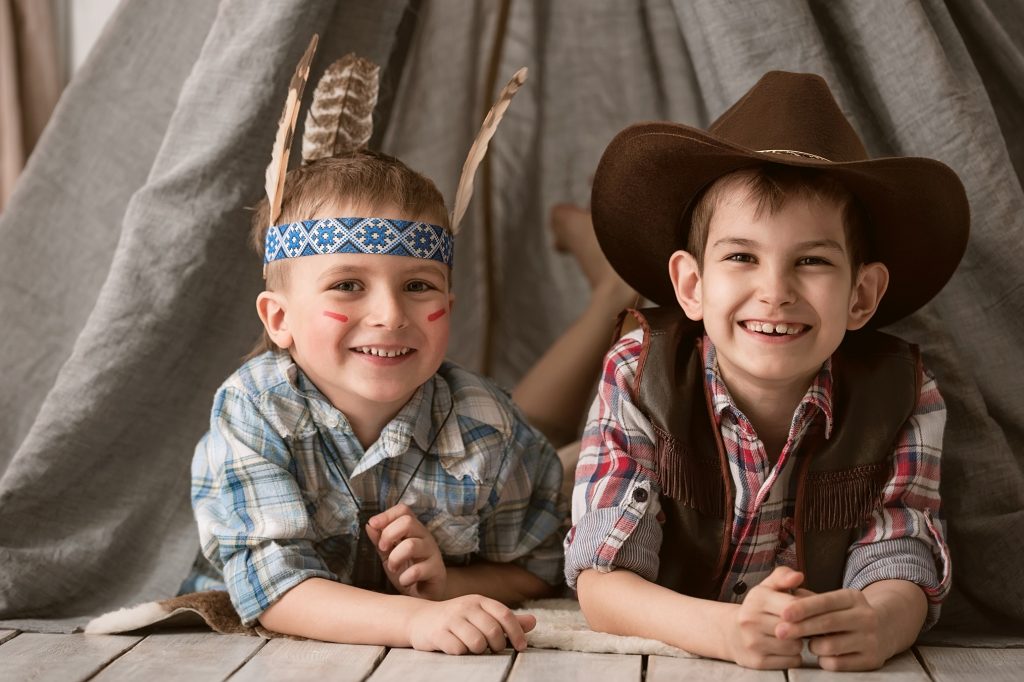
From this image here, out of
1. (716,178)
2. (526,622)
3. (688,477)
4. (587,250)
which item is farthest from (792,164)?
(587,250)

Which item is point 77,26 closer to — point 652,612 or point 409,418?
point 409,418

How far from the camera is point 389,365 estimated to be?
67.2 inches

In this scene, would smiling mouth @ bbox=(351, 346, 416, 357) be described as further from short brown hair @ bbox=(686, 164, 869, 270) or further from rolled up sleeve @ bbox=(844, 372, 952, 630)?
rolled up sleeve @ bbox=(844, 372, 952, 630)

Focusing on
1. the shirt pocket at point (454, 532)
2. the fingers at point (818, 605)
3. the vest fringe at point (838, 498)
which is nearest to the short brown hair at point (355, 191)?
the shirt pocket at point (454, 532)

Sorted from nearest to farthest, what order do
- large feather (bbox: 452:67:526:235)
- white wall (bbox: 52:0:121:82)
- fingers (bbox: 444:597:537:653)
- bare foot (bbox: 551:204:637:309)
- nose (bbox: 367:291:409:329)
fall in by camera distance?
fingers (bbox: 444:597:537:653)
nose (bbox: 367:291:409:329)
large feather (bbox: 452:67:526:235)
bare foot (bbox: 551:204:637:309)
white wall (bbox: 52:0:121:82)

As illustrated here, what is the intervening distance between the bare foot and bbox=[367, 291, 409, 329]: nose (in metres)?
0.70

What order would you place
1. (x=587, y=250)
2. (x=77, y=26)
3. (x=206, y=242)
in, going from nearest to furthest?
(x=206, y=242), (x=587, y=250), (x=77, y=26)

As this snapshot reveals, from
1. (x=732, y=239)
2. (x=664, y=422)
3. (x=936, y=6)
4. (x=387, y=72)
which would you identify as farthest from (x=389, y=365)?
(x=936, y=6)

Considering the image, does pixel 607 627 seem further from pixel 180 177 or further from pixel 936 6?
pixel 936 6

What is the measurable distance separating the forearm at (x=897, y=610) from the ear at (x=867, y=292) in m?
0.37

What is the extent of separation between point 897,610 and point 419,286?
79cm

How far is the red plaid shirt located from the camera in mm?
1610

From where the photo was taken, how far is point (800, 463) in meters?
1.68

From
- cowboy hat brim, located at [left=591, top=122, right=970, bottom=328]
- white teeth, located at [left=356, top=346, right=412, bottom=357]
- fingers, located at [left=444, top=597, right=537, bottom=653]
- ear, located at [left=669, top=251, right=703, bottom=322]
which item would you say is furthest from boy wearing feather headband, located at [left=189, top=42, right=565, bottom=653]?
ear, located at [left=669, top=251, right=703, bottom=322]
